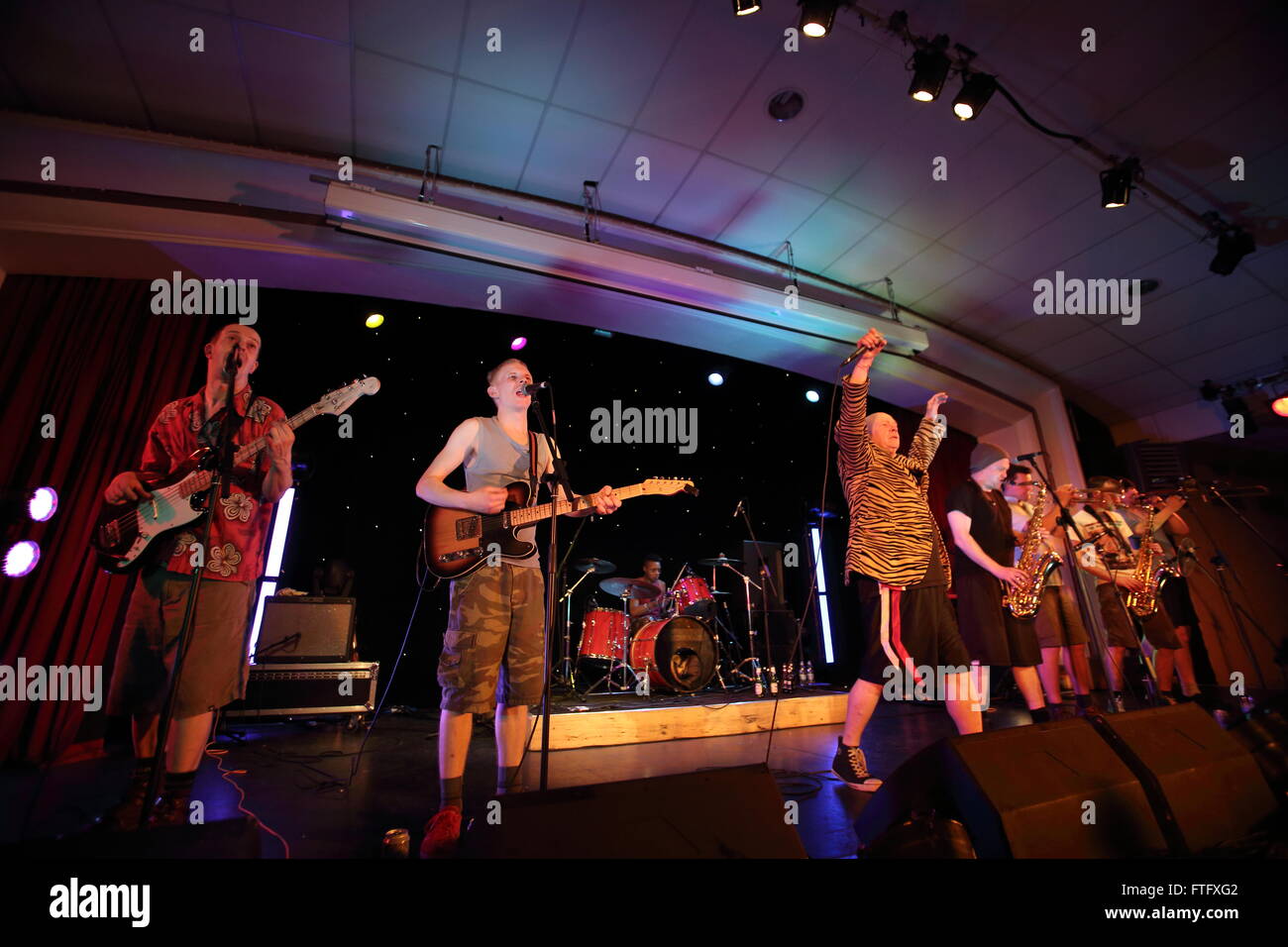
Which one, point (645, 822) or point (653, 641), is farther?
point (653, 641)

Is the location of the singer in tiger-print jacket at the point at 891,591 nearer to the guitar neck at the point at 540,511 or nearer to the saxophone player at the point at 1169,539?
the guitar neck at the point at 540,511

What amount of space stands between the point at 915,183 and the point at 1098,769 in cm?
495

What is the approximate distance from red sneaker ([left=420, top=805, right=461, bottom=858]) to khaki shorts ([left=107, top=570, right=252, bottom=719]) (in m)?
0.90

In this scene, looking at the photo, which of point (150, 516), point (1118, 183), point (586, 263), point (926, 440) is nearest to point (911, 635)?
point (926, 440)

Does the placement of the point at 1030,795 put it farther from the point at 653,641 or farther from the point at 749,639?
the point at 749,639

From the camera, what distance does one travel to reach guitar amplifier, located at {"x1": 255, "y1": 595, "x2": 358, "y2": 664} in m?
4.53

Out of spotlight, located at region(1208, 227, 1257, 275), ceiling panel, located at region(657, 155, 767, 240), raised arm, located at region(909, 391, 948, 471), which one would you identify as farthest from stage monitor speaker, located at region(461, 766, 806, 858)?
spotlight, located at region(1208, 227, 1257, 275)

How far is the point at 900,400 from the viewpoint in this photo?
24.5ft

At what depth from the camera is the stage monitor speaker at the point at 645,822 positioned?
43.3 inches

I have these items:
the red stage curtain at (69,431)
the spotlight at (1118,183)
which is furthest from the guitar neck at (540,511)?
the spotlight at (1118,183)

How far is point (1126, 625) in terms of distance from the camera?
4816 mm

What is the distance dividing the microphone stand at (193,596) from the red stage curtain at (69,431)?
2.75 m

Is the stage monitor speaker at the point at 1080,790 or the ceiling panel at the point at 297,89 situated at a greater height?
the ceiling panel at the point at 297,89

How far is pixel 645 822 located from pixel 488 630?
122 centimetres
